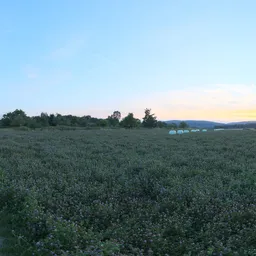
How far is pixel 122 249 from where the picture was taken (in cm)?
371

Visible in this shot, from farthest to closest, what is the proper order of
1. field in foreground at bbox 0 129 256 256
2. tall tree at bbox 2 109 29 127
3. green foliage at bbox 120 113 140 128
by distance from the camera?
green foliage at bbox 120 113 140 128 < tall tree at bbox 2 109 29 127 < field in foreground at bbox 0 129 256 256

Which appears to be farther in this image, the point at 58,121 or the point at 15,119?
the point at 58,121

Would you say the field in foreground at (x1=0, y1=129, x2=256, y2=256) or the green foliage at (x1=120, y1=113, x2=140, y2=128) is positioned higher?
the green foliage at (x1=120, y1=113, x2=140, y2=128)

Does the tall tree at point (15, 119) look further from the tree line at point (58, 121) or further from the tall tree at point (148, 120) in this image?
the tall tree at point (148, 120)

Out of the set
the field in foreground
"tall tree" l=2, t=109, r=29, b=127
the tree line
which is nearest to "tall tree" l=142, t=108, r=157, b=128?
the tree line

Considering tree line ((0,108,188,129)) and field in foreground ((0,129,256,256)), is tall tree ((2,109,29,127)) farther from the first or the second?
field in foreground ((0,129,256,256))

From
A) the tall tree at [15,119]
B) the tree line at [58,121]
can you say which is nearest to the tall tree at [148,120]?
the tree line at [58,121]

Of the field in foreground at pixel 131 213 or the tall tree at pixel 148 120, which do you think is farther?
the tall tree at pixel 148 120

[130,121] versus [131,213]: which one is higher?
[130,121]

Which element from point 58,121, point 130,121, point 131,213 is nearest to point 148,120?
point 130,121

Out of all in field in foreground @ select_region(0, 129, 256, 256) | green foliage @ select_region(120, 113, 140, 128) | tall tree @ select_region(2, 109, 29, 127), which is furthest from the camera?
green foliage @ select_region(120, 113, 140, 128)

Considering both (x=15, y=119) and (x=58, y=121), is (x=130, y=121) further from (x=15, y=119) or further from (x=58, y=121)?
(x=15, y=119)

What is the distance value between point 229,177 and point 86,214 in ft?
16.1

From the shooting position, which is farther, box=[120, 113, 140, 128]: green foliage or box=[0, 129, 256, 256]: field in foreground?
box=[120, 113, 140, 128]: green foliage
